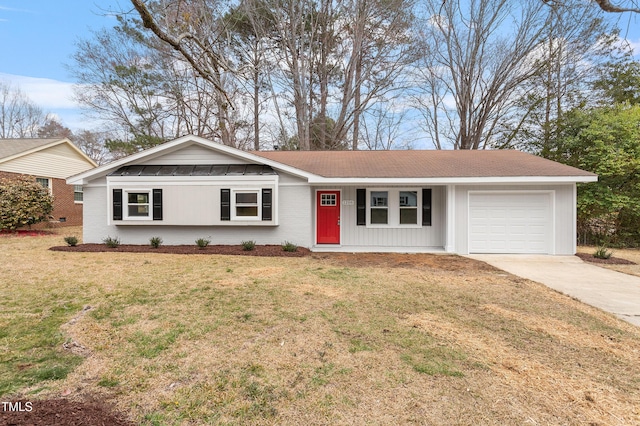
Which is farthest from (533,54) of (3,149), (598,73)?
(3,149)

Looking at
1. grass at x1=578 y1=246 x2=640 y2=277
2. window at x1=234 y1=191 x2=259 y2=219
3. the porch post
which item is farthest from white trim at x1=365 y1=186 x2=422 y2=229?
grass at x1=578 y1=246 x2=640 y2=277

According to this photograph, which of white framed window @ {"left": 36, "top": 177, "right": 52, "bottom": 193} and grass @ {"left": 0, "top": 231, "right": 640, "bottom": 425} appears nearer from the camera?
grass @ {"left": 0, "top": 231, "right": 640, "bottom": 425}

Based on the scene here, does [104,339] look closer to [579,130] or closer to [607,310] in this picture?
[607,310]

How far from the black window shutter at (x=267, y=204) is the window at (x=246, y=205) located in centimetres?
30

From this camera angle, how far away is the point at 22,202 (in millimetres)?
14172

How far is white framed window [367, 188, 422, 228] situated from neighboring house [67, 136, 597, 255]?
0.03 meters

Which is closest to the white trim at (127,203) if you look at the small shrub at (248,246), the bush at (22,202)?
the small shrub at (248,246)

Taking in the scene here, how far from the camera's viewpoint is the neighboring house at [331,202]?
964cm

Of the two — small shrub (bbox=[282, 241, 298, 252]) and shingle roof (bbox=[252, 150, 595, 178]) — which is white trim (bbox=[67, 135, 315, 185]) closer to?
shingle roof (bbox=[252, 150, 595, 178])

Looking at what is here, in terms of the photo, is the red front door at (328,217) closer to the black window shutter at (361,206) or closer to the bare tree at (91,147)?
the black window shutter at (361,206)

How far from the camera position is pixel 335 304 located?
4.74m

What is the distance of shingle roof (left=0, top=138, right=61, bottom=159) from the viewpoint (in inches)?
634

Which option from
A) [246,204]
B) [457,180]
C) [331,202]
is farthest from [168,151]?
[457,180]

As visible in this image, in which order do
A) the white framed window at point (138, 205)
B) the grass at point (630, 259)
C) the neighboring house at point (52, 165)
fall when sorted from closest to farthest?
the grass at point (630, 259) < the white framed window at point (138, 205) < the neighboring house at point (52, 165)
